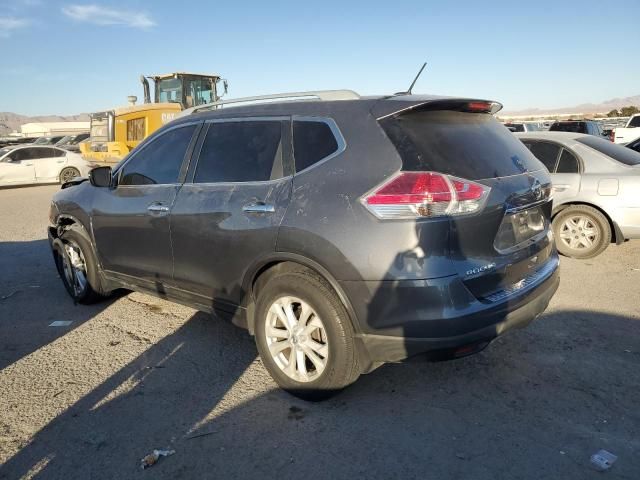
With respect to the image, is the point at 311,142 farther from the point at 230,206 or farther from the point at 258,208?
the point at 230,206

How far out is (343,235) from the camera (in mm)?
2789

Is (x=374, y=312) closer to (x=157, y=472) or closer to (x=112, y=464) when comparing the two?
(x=157, y=472)

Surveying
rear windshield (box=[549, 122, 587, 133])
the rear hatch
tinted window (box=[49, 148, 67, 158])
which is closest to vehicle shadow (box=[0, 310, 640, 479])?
the rear hatch

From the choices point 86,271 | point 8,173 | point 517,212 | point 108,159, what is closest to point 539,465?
point 517,212

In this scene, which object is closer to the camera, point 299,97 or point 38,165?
point 299,97

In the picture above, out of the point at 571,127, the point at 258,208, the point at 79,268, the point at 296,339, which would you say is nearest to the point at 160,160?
the point at 258,208

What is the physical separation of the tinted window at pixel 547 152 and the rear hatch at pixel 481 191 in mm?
3675

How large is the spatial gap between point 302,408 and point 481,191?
5.54 feet

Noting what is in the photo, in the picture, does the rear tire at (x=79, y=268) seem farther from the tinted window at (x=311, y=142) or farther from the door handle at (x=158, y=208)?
the tinted window at (x=311, y=142)

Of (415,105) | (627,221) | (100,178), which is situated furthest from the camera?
(627,221)

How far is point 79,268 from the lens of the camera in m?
5.17

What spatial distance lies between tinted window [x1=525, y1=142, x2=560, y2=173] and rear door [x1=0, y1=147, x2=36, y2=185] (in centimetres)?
1769

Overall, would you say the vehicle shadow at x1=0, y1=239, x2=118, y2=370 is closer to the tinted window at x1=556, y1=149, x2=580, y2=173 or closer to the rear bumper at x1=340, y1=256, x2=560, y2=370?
the rear bumper at x1=340, y1=256, x2=560, y2=370

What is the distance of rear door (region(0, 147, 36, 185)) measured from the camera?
712 inches
